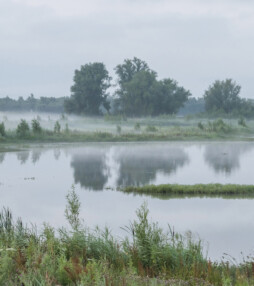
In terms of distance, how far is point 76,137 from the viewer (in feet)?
206

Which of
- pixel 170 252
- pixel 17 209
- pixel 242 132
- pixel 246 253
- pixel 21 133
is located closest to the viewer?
pixel 170 252

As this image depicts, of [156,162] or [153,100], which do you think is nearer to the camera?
[156,162]

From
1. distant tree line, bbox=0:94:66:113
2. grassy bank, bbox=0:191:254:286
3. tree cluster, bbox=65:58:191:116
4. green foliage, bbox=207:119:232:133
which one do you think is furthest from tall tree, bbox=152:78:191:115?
grassy bank, bbox=0:191:254:286

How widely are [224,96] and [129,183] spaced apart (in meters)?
79.8

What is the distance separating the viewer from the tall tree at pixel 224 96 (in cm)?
10431

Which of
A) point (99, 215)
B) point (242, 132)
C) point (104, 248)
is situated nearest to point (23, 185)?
point (99, 215)

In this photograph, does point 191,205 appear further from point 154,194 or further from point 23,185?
point 23,185

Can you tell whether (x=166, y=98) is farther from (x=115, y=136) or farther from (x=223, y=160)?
(x=223, y=160)

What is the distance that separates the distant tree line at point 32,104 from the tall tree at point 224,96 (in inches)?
1444

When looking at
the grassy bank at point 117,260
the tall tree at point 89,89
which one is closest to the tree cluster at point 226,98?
the tall tree at point 89,89

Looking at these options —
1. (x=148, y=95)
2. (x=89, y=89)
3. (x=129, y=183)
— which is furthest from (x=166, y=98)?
(x=129, y=183)

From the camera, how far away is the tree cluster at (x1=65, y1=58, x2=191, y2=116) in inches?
3814

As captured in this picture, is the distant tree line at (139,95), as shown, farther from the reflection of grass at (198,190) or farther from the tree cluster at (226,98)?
the reflection of grass at (198,190)

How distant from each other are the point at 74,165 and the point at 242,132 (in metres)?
44.0
